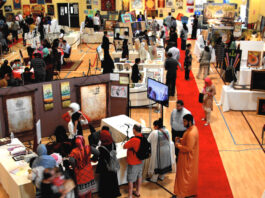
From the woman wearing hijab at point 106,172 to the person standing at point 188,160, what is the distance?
1.04 m

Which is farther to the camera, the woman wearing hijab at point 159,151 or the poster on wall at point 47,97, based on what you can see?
the poster on wall at point 47,97

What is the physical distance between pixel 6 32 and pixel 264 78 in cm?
1376

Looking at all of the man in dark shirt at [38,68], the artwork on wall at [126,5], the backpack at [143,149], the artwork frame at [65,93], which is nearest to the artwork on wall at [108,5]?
the artwork on wall at [126,5]

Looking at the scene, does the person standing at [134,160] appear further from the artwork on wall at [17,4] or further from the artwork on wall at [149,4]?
the artwork on wall at [17,4]

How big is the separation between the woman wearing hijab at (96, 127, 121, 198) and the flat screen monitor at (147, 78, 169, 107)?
2209mm

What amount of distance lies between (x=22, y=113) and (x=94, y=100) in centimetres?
169

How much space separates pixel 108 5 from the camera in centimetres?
2623

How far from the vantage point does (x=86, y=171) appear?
5438 mm

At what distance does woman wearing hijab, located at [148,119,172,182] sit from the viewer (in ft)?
20.2

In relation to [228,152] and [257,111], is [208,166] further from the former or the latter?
[257,111]

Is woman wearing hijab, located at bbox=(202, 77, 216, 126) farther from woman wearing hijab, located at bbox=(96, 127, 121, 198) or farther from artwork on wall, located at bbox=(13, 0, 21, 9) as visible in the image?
artwork on wall, located at bbox=(13, 0, 21, 9)

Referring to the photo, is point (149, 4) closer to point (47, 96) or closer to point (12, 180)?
point (47, 96)

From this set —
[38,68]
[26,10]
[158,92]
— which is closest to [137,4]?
[26,10]

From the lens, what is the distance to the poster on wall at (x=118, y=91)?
875 centimetres
